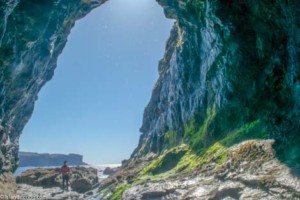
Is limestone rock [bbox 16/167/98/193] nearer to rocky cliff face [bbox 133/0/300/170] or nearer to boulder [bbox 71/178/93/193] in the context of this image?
boulder [bbox 71/178/93/193]

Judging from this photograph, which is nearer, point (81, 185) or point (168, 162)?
point (168, 162)

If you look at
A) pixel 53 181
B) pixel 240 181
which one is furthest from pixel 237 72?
pixel 53 181

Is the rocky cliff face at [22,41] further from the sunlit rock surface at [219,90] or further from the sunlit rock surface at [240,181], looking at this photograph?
the sunlit rock surface at [240,181]

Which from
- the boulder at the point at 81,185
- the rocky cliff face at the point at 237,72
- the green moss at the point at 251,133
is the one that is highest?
the rocky cliff face at the point at 237,72

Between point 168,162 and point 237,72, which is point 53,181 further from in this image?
point 237,72

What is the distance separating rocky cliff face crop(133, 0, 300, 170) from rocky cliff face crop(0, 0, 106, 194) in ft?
49.6

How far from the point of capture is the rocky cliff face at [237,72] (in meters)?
13.1

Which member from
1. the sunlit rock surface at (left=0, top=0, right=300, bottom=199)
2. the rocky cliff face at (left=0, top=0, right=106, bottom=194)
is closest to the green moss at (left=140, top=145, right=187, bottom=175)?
the sunlit rock surface at (left=0, top=0, right=300, bottom=199)

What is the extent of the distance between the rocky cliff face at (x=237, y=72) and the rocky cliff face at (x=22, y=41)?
15.1 metres

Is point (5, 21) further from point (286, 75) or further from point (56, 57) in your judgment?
point (56, 57)

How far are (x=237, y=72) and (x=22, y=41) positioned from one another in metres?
21.3

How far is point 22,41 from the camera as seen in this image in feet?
94.1

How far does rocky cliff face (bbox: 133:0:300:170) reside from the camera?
13.1 m

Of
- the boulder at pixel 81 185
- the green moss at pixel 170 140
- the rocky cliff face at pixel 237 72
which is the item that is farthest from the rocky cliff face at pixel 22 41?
the green moss at pixel 170 140
